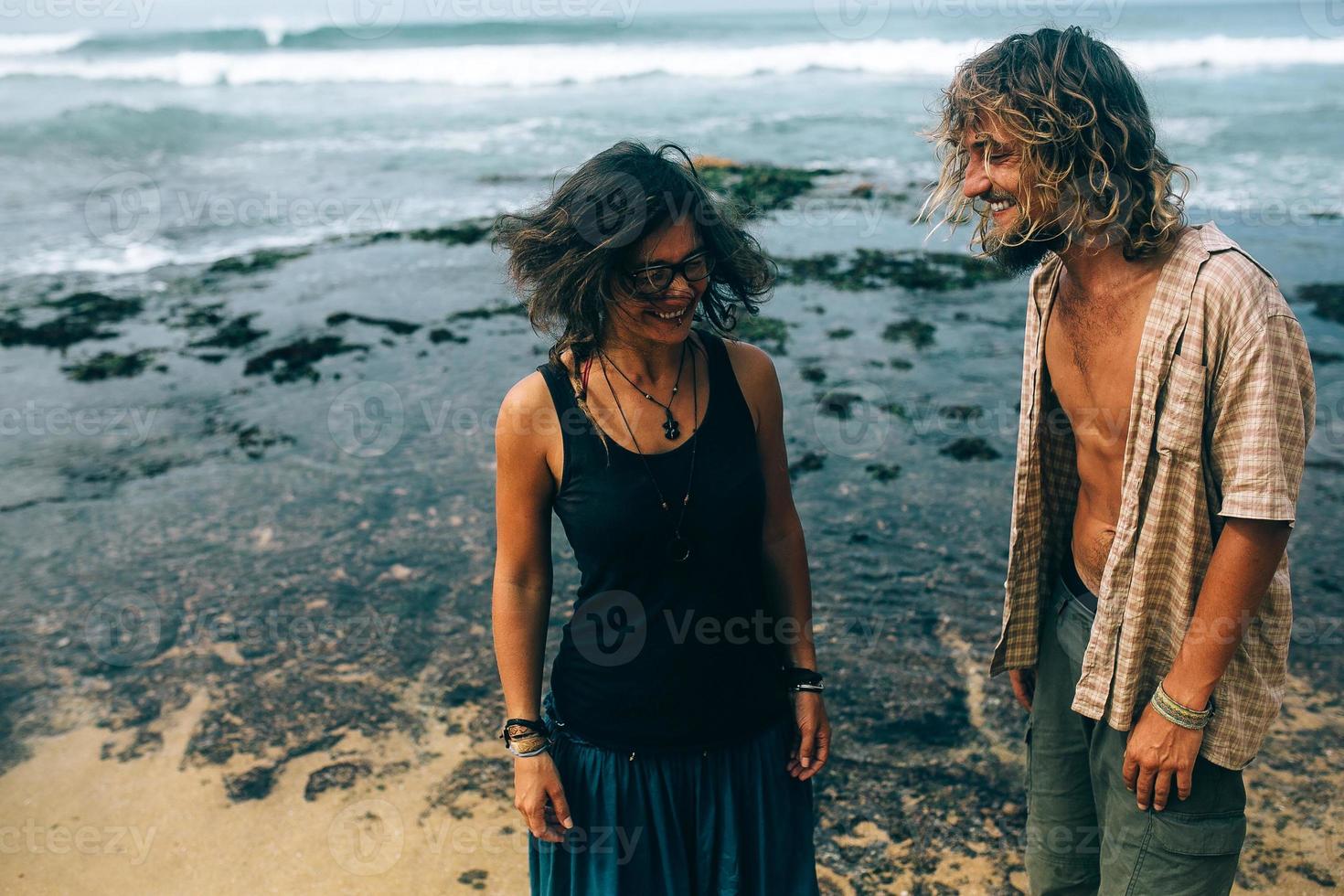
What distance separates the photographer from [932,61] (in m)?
38.2

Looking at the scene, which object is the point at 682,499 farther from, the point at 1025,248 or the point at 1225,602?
the point at 1225,602

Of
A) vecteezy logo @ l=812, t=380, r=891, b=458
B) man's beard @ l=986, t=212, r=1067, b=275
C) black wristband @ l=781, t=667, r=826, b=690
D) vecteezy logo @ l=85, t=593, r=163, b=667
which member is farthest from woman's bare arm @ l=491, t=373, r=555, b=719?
vecteezy logo @ l=812, t=380, r=891, b=458

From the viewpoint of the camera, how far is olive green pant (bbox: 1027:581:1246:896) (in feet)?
6.99

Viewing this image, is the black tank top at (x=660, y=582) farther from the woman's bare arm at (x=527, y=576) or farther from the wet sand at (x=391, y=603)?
the wet sand at (x=391, y=603)

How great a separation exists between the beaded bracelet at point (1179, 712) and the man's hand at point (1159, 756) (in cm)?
1

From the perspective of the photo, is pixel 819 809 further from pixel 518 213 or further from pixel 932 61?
pixel 932 61

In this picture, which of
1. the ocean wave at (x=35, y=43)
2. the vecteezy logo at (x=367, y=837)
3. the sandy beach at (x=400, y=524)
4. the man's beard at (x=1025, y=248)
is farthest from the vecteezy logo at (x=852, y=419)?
the ocean wave at (x=35, y=43)

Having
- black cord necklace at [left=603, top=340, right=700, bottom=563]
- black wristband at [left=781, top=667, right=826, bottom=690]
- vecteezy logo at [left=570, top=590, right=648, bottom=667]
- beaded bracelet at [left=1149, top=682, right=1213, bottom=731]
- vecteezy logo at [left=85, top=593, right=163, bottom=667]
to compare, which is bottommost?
vecteezy logo at [left=85, top=593, right=163, bottom=667]

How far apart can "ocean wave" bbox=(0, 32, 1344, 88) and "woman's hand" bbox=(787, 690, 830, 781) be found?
35410 mm

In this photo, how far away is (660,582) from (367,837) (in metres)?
2.11

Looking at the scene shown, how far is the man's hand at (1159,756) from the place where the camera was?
81.7 inches

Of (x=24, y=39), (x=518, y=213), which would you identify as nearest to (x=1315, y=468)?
(x=518, y=213)

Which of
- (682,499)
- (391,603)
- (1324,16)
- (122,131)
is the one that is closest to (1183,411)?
(682,499)

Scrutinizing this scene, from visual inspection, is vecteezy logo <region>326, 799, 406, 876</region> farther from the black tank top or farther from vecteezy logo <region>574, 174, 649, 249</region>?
vecteezy logo <region>574, 174, 649, 249</region>
